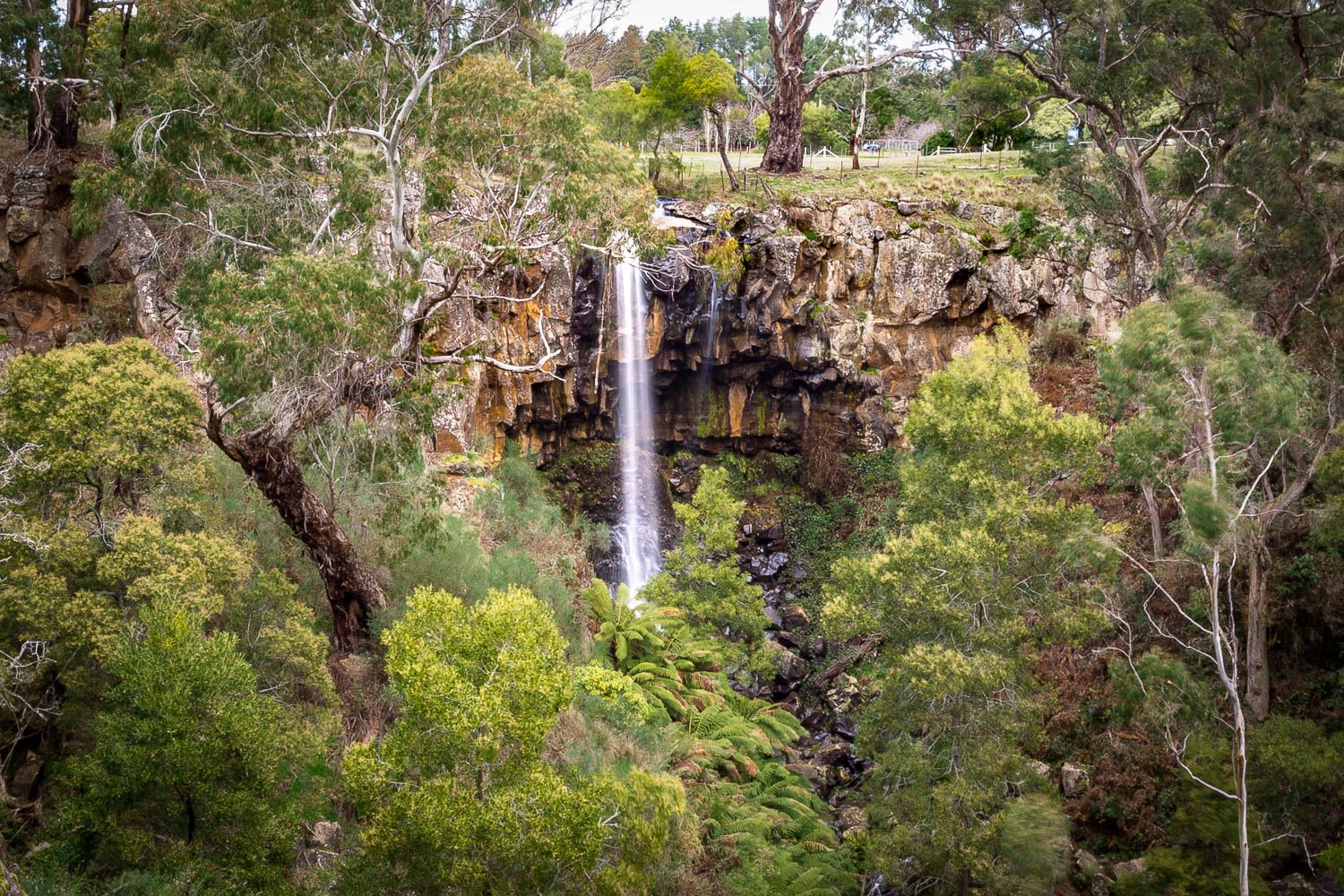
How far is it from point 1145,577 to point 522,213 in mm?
14379

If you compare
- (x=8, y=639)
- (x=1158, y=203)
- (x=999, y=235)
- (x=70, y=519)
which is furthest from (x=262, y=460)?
(x=999, y=235)

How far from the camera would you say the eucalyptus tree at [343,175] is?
1257 cm

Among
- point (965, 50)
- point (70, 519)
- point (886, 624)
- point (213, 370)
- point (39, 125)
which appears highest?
point (965, 50)

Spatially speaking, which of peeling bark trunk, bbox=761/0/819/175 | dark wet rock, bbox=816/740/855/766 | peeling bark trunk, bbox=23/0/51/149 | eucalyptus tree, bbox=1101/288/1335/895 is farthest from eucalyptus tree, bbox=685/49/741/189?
eucalyptus tree, bbox=1101/288/1335/895

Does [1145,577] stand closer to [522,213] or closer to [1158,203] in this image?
[1158,203]

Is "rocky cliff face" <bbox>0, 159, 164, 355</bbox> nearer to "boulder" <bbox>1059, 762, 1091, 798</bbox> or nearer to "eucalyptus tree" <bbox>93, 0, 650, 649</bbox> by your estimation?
"eucalyptus tree" <bbox>93, 0, 650, 649</bbox>

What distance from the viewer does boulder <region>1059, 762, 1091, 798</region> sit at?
1708 cm

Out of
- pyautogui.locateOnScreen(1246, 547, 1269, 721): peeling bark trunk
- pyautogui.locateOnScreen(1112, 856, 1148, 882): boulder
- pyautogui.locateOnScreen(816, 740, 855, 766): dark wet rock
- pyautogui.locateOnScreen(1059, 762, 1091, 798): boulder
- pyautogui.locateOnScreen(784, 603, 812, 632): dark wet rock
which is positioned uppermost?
pyautogui.locateOnScreen(1246, 547, 1269, 721): peeling bark trunk

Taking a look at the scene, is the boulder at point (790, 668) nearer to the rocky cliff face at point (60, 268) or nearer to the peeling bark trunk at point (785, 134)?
the peeling bark trunk at point (785, 134)

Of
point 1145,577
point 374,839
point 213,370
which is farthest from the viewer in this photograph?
point 1145,577

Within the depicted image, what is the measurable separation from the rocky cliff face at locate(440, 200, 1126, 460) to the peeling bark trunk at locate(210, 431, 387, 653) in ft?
38.1

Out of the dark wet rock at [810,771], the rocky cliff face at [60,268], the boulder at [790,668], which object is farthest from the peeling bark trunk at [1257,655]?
the rocky cliff face at [60,268]

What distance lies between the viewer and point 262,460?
41.1 ft

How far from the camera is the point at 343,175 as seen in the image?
48.0ft
